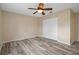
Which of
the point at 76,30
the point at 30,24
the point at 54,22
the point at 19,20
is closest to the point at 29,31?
the point at 30,24

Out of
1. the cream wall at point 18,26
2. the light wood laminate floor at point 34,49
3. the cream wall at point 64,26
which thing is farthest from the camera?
the cream wall at point 64,26

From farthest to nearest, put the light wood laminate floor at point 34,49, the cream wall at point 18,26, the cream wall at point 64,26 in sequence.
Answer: the cream wall at point 64,26 → the cream wall at point 18,26 → the light wood laminate floor at point 34,49

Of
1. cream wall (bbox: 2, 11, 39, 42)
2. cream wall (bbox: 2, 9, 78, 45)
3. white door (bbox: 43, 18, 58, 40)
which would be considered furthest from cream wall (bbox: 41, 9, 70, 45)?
cream wall (bbox: 2, 11, 39, 42)

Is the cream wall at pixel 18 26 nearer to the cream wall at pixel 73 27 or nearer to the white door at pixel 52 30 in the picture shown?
the white door at pixel 52 30

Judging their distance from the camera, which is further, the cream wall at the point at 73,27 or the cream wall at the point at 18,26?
the cream wall at the point at 73,27

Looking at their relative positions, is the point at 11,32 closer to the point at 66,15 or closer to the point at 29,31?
the point at 29,31

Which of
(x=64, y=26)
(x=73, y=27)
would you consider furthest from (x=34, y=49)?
(x=73, y=27)

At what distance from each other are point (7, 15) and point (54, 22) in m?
1.94

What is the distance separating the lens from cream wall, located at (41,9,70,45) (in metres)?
2.90

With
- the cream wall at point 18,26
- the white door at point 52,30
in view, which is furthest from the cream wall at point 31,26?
the white door at point 52,30

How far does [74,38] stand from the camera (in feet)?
10.7

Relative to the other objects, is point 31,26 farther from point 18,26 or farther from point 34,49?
point 34,49

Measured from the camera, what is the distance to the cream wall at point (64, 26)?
2904 millimetres

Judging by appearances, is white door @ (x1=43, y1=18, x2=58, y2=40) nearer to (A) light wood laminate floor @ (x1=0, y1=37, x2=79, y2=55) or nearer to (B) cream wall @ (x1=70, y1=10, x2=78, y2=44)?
(A) light wood laminate floor @ (x1=0, y1=37, x2=79, y2=55)
